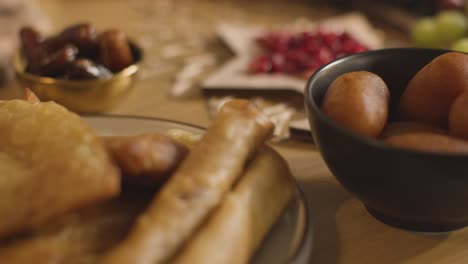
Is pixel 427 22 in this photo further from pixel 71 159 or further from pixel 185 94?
pixel 71 159

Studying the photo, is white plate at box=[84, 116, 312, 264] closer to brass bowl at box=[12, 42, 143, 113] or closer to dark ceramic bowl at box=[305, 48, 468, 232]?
dark ceramic bowl at box=[305, 48, 468, 232]

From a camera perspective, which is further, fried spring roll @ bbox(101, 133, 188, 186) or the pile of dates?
the pile of dates

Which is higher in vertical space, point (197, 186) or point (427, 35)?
point (197, 186)

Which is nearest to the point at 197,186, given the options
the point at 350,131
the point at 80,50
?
the point at 350,131

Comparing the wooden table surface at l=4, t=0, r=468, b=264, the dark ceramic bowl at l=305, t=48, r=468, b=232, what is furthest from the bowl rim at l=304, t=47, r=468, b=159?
the wooden table surface at l=4, t=0, r=468, b=264

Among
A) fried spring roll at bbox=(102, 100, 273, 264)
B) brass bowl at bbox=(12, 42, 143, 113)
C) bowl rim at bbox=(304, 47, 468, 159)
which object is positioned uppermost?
bowl rim at bbox=(304, 47, 468, 159)

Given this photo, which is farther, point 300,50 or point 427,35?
point 427,35

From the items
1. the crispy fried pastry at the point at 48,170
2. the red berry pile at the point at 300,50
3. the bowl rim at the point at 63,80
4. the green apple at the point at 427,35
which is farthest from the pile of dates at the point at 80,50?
the green apple at the point at 427,35

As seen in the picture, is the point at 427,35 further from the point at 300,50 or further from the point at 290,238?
the point at 290,238
